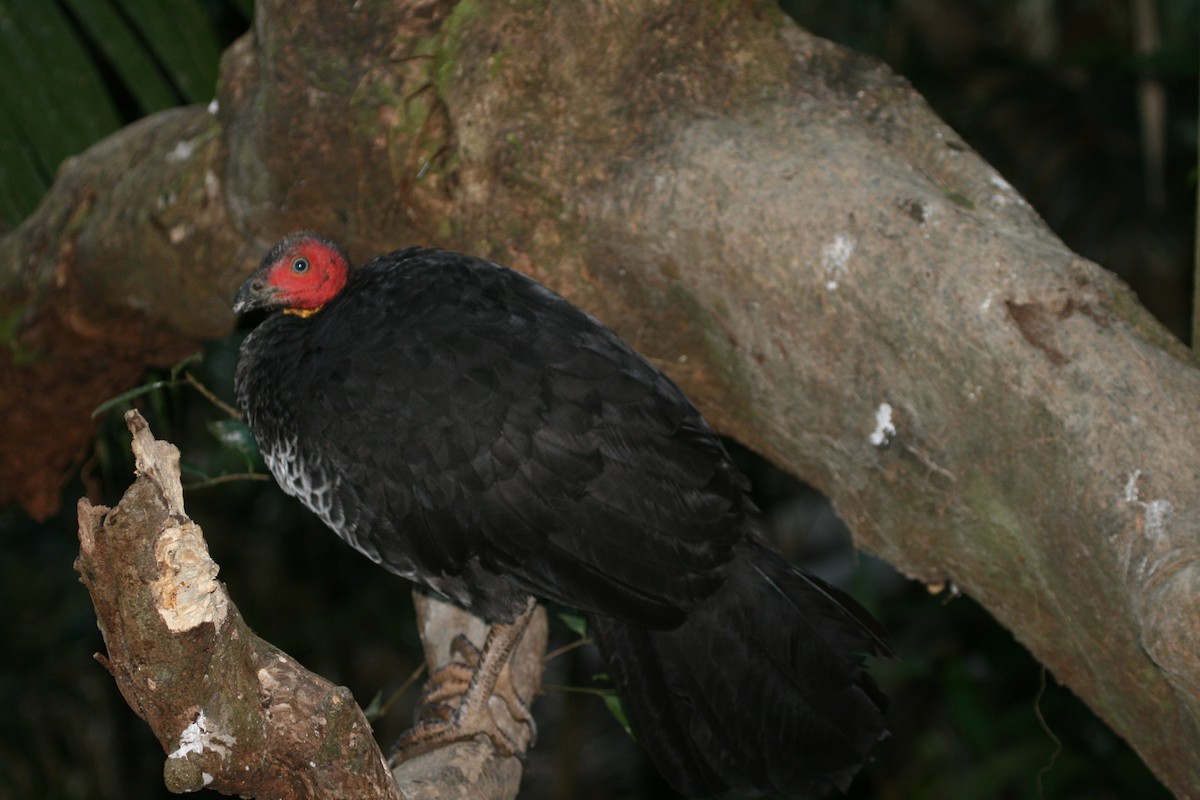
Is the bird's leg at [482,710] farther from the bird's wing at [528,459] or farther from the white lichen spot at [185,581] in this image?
the white lichen spot at [185,581]

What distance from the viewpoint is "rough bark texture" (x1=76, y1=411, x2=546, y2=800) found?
1491mm

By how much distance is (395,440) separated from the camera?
2271 millimetres

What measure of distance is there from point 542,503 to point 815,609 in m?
0.56

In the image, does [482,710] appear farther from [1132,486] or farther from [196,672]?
[1132,486]

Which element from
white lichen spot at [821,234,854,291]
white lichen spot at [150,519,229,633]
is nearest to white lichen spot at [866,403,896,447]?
white lichen spot at [821,234,854,291]

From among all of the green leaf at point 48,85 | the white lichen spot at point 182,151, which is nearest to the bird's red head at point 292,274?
the white lichen spot at point 182,151

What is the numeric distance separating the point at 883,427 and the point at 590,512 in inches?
23.7

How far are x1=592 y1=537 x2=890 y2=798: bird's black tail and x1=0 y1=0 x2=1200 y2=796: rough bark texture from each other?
0.96 ft

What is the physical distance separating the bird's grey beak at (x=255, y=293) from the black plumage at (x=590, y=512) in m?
0.34

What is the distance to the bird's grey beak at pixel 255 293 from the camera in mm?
2717

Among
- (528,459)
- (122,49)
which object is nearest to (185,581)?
(528,459)

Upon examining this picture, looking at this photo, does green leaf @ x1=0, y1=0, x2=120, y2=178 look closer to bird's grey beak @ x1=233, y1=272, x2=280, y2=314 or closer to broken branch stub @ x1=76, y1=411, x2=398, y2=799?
bird's grey beak @ x1=233, y1=272, x2=280, y2=314

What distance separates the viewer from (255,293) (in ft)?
8.94

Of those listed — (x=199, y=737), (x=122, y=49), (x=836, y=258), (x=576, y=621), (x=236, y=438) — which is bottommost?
(x=576, y=621)
